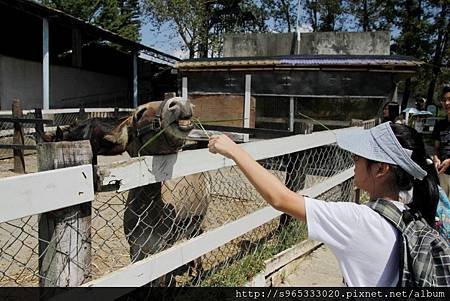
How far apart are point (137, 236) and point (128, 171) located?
3.89 ft

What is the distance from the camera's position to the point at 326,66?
34.7 feet

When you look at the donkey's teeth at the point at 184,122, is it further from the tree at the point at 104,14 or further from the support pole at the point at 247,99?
the tree at the point at 104,14

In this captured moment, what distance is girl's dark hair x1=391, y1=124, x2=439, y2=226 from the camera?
159 centimetres

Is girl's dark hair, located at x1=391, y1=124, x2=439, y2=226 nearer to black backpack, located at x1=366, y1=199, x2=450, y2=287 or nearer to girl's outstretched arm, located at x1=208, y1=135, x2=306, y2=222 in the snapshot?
black backpack, located at x1=366, y1=199, x2=450, y2=287

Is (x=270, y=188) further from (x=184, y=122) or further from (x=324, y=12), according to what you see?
(x=324, y=12)

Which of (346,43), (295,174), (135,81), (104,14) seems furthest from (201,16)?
A: (295,174)

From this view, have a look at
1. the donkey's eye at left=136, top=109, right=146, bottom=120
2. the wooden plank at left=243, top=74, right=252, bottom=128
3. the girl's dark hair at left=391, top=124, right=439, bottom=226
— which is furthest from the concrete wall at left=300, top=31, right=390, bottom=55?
the girl's dark hair at left=391, top=124, right=439, bottom=226

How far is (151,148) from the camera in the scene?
2627 millimetres

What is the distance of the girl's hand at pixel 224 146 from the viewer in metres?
1.75

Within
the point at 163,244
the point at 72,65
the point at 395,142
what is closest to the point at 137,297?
the point at 163,244

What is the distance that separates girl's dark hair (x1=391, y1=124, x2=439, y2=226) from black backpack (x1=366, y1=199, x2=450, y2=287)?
0.20 meters

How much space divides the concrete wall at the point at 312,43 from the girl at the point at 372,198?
13229 millimetres

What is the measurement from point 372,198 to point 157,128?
4.38ft

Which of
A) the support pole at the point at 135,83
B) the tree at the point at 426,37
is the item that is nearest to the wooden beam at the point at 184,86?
the support pole at the point at 135,83
